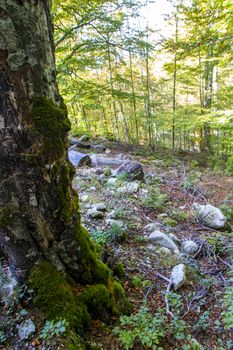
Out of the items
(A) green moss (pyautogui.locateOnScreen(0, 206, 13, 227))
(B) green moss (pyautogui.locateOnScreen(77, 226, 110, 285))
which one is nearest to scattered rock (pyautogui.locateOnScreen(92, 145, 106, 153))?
(B) green moss (pyautogui.locateOnScreen(77, 226, 110, 285))

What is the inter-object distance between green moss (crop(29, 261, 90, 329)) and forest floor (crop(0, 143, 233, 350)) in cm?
11

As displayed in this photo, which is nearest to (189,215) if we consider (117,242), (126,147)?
(117,242)

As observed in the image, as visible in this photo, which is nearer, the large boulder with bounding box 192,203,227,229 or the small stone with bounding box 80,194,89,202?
the large boulder with bounding box 192,203,227,229

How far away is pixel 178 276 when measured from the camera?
276cm

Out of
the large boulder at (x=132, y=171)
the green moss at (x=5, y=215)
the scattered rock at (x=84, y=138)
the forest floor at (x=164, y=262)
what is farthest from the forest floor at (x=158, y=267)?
the scattered rock at (x=84, y=138)

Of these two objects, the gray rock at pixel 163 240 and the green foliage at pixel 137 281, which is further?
the gray rock at pixel 163 240

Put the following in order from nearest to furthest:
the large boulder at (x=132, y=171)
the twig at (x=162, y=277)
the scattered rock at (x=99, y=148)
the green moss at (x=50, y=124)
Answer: the green moss at (x=50, y=124) < the twig at (x=162, y=277) < the large boulder at (x=132, y=171) < the scattered rock at (x=99, y=148)

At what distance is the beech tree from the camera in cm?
145

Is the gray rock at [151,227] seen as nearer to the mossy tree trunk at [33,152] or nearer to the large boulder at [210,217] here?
the large boulder at [210,217]

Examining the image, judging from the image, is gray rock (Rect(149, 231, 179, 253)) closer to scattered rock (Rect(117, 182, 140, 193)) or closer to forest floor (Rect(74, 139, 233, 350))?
forest floor (Rect(74, 139, 233, 350))

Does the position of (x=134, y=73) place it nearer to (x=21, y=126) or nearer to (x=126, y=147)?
(x=126, y=147)

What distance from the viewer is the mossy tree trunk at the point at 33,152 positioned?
57.0 inches

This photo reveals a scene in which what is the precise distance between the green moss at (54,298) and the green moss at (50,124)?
34.2 inches

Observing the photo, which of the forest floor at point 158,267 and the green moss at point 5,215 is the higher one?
the green moss at point 5,215
